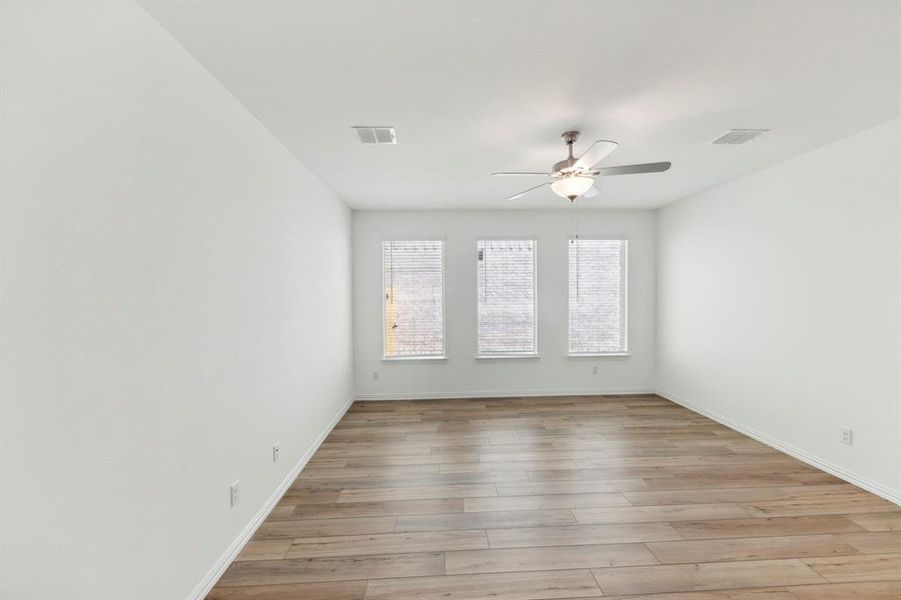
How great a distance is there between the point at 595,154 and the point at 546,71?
72 cm

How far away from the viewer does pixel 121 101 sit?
4.75 feet

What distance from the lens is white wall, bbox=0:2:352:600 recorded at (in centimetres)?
111

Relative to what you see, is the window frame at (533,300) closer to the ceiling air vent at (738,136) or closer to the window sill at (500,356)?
the window sill at (500,356)

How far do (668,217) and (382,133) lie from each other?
439 centimetres

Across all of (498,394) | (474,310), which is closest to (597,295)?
(474,310)

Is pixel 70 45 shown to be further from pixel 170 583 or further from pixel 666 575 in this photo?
pixel 666 575

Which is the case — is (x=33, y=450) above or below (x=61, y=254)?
below

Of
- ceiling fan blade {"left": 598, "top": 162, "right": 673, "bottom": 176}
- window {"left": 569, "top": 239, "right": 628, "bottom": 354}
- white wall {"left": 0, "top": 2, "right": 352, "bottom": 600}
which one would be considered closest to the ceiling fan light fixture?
ceiling fan blade {"left": 598, "top": 162, "right": 673, "bottom": 176}

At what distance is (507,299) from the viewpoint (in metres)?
5.59

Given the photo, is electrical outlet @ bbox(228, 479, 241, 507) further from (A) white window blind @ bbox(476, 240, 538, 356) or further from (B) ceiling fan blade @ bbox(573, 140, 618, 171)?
(A) white window blind @ bbox(476, 240, 538, 356)

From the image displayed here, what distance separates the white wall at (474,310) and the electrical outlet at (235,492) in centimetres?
317

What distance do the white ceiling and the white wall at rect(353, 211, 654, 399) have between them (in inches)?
84.3

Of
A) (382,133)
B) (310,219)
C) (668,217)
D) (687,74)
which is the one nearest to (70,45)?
(382,133)

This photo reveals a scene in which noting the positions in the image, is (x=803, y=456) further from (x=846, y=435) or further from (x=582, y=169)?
(x=582, y=169)
